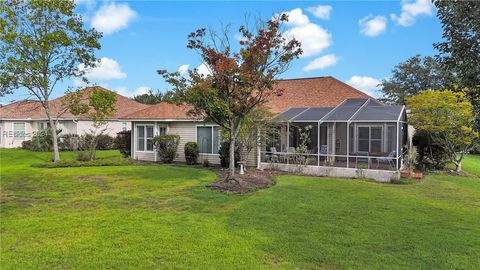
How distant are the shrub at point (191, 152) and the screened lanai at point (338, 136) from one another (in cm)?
396

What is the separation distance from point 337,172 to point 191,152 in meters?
7.96

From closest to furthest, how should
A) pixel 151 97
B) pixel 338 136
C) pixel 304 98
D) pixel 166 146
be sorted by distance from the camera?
1. pixel 338 136
2. pixel 166 146
3. pixel 304 98
4. pixel 151 97

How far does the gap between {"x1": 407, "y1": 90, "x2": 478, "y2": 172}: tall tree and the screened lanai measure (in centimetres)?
100

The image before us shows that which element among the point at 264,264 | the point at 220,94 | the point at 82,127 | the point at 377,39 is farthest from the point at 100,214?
the point at 82,127

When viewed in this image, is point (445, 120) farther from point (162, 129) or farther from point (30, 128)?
point (30, 128)

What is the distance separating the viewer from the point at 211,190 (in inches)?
446

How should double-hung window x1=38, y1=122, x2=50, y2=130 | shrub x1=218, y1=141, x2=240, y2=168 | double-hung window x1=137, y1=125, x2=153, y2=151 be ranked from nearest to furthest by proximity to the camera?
1. shrub x1=218, y1=141, x2=240, y2=168
2. double-hung window x1=137, y1=125, x2=153, y2=151
3. double-hung window x1=38, y1=122, x2=50, y2=130

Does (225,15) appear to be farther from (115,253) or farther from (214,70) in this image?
(115,253)

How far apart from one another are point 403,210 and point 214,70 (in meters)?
7.02

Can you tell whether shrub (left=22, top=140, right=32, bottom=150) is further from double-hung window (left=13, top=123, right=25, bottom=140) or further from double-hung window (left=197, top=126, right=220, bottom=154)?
double-hung window (left=197, top=126, right=220, bottom=154)

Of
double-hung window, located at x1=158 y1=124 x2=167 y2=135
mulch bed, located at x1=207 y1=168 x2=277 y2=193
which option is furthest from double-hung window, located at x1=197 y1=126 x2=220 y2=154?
mulch bed, located at x1=207 y1=168 x2=277 y2=193

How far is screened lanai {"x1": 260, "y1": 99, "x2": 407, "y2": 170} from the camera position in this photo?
632 inches

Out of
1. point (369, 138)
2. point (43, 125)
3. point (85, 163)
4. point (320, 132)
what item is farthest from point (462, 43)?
point (43, 125)

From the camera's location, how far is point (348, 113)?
16938 mm
